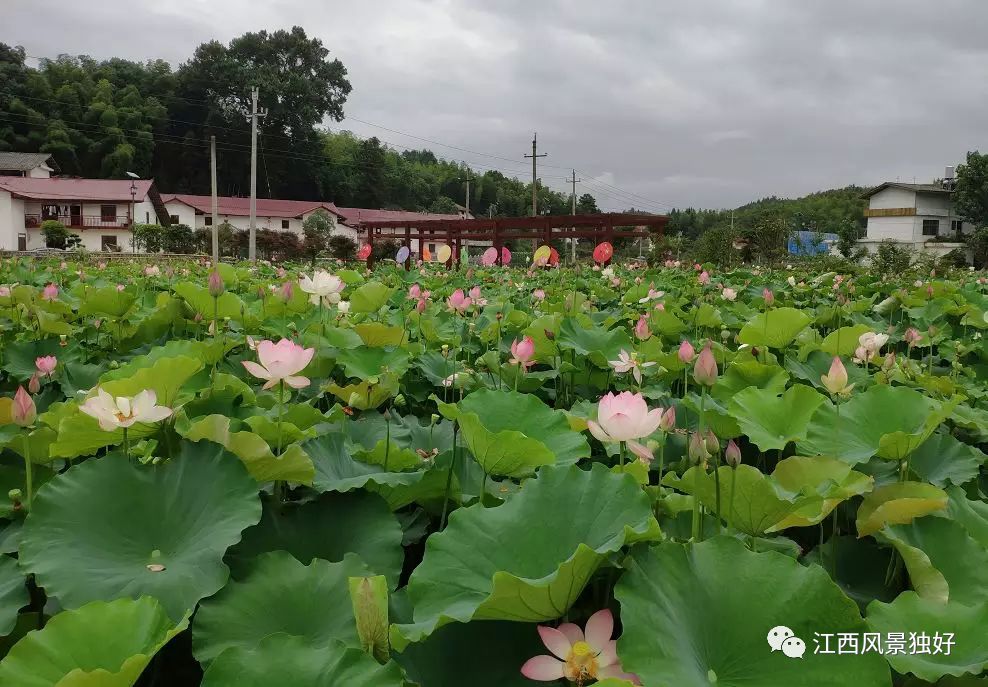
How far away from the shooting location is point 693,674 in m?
0.52

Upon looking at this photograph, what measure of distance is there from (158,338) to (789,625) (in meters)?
1.78

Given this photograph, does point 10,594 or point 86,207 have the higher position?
point 86,207

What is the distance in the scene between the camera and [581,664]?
521 mm

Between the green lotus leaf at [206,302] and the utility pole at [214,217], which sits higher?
the utility pole at [214,217]

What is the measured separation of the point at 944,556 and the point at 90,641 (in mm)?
751

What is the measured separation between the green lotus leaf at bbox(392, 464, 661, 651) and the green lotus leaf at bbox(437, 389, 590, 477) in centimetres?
12

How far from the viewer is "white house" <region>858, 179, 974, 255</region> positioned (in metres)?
37.6

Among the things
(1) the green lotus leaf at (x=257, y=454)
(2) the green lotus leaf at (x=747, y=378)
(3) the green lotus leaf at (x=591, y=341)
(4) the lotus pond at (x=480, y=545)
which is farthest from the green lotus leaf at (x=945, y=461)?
(1) the green lotus leaf at (x=257, y=454)

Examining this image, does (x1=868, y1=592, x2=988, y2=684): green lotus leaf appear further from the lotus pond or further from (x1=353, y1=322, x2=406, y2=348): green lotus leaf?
(x1=353, y1=322, x2=406, y2=348): green lotus leaf

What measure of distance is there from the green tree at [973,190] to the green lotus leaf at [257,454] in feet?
136

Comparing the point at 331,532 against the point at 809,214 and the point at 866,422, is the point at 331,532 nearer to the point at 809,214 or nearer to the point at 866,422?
the point at 866,422

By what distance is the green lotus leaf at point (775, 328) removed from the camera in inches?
69.5

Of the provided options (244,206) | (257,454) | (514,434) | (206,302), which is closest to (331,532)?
(257,454)

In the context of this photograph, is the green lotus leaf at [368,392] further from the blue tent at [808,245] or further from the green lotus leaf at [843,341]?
the blue tent at [808,245]
